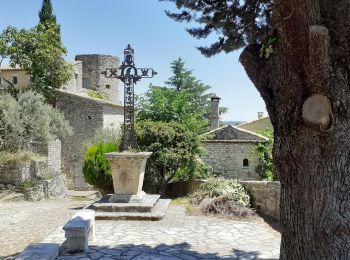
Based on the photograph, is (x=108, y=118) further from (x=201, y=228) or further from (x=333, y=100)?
(x=333, y=100)

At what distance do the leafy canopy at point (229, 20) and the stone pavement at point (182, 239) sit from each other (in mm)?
3299

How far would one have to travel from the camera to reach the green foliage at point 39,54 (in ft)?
78.8

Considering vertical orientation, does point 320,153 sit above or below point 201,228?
above

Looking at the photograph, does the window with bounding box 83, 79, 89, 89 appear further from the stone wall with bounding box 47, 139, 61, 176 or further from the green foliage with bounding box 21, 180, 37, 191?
the green foliage with bounding box 21, 180, 37, 191

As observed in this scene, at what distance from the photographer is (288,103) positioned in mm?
4160

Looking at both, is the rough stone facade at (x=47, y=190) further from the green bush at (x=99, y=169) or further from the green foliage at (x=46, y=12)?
the green foliage at (x=46, y=12)

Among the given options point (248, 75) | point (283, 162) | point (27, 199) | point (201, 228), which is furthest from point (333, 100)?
point (27, 199)

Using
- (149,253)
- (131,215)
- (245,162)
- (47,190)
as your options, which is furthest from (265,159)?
(149,253)

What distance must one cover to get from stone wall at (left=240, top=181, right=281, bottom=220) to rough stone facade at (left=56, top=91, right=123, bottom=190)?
54.9ft

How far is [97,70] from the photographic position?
36.1 m

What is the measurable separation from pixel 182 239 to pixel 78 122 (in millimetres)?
20378

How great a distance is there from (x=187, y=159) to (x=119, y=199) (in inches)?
161

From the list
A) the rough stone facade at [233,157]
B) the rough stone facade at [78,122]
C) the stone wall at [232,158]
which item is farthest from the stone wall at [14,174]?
the rough stone facade at [78,122]

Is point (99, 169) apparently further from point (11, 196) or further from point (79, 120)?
point (79, 120)
